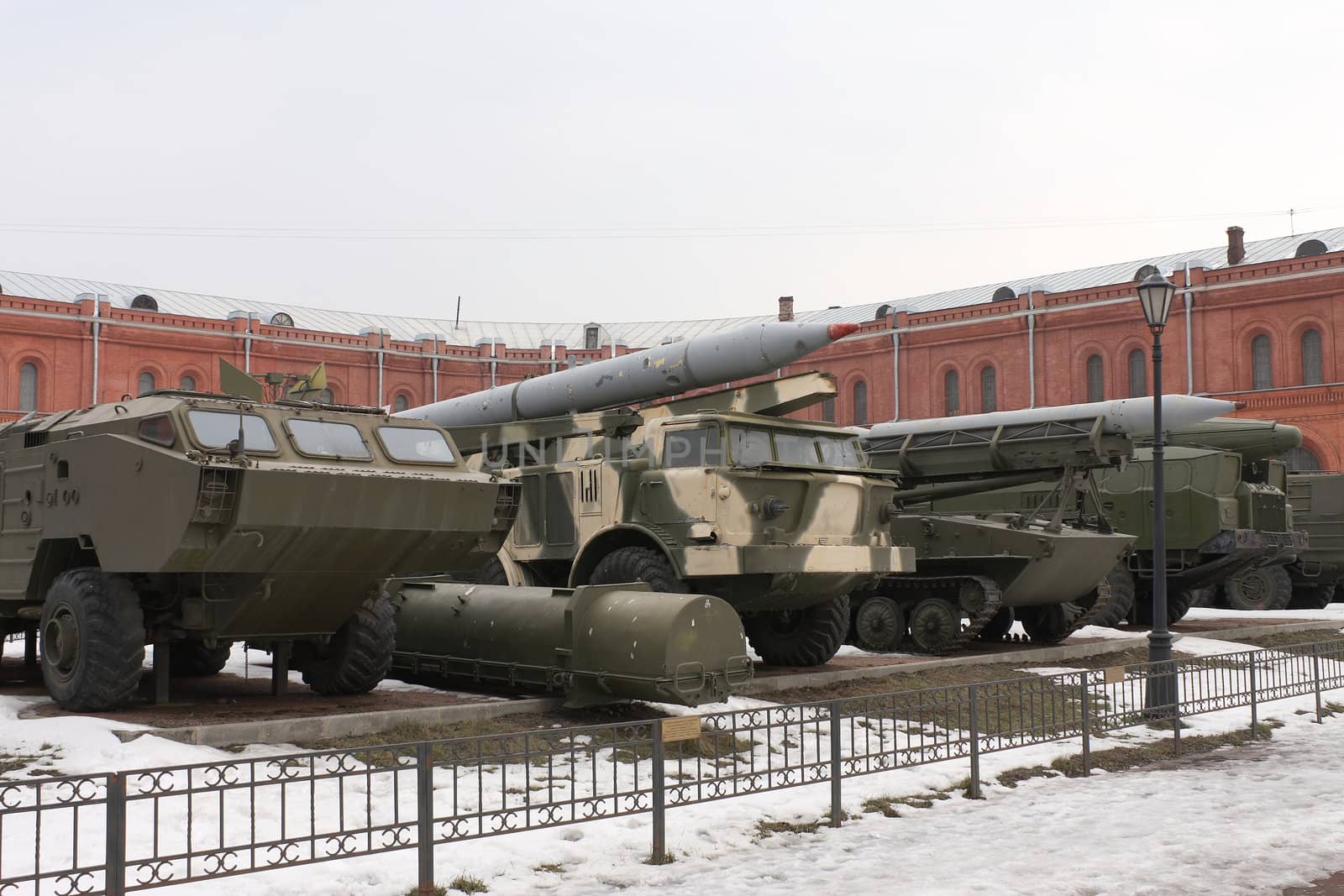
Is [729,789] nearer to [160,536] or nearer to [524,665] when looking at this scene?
[524,665]

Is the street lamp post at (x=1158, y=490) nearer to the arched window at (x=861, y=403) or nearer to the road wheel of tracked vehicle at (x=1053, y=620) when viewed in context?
the road wheel of tracked vehicle at (x=1053, y=620)

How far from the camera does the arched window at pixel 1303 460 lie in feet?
120

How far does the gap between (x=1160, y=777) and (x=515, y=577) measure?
243 inches

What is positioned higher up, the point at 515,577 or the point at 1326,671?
the point at 515,577

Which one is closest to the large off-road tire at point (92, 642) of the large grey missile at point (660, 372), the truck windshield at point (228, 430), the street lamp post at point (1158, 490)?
the truck windshield at point (228, 430)

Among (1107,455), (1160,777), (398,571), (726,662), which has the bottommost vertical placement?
(1160,777)

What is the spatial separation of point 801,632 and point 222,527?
6.09m

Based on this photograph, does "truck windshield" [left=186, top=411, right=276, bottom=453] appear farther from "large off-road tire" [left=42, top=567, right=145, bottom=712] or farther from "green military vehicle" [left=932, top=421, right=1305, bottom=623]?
"green military vehicle" [left=932, top=421, right=1305, bottom=623]

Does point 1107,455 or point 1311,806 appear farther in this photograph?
point 1107,455

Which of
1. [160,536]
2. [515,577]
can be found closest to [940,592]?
[515,577]

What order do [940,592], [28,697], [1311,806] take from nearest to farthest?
[1311,806] → [28,697] → [940,592]

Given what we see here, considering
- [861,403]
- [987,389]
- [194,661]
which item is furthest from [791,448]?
[861,403]

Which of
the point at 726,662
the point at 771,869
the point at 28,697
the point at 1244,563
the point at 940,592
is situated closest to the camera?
the point at 771,869

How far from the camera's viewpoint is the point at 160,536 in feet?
27.7
